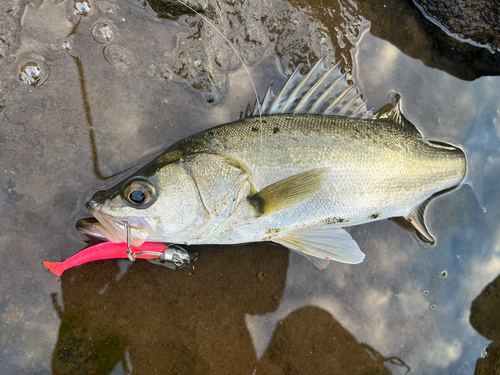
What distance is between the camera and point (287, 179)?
2021 millimetres

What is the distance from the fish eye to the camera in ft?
5.98

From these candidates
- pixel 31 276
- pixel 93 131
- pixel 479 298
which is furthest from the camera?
pixel 479 298

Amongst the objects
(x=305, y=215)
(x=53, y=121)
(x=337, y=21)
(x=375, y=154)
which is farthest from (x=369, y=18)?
(x=53, y=121)

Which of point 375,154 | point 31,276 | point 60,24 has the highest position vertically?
point 375,154

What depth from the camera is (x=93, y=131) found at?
2307mm

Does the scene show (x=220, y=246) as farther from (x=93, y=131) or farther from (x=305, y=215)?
(x=93, y=131)

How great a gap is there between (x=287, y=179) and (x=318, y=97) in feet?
2.46

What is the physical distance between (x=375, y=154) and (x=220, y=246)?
1403 millimetres

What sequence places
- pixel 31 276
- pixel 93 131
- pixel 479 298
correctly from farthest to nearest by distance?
pixel 479 298 → pixel 93 131 → pixel 31 276

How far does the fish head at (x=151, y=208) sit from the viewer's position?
1841 millimetres

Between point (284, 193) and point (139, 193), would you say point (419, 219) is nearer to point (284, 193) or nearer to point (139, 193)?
point (284, 193)

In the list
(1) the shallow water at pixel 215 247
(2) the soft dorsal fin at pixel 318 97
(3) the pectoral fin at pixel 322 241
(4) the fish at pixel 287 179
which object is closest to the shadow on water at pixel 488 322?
(1) the shallow water at pixel 215 247

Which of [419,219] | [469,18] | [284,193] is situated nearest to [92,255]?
[284,193]

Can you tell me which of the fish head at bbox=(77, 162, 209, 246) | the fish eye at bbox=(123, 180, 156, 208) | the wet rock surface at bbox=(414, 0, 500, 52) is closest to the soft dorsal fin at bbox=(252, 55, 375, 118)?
the fish head at bbox=(77, 162, 209, 246)
